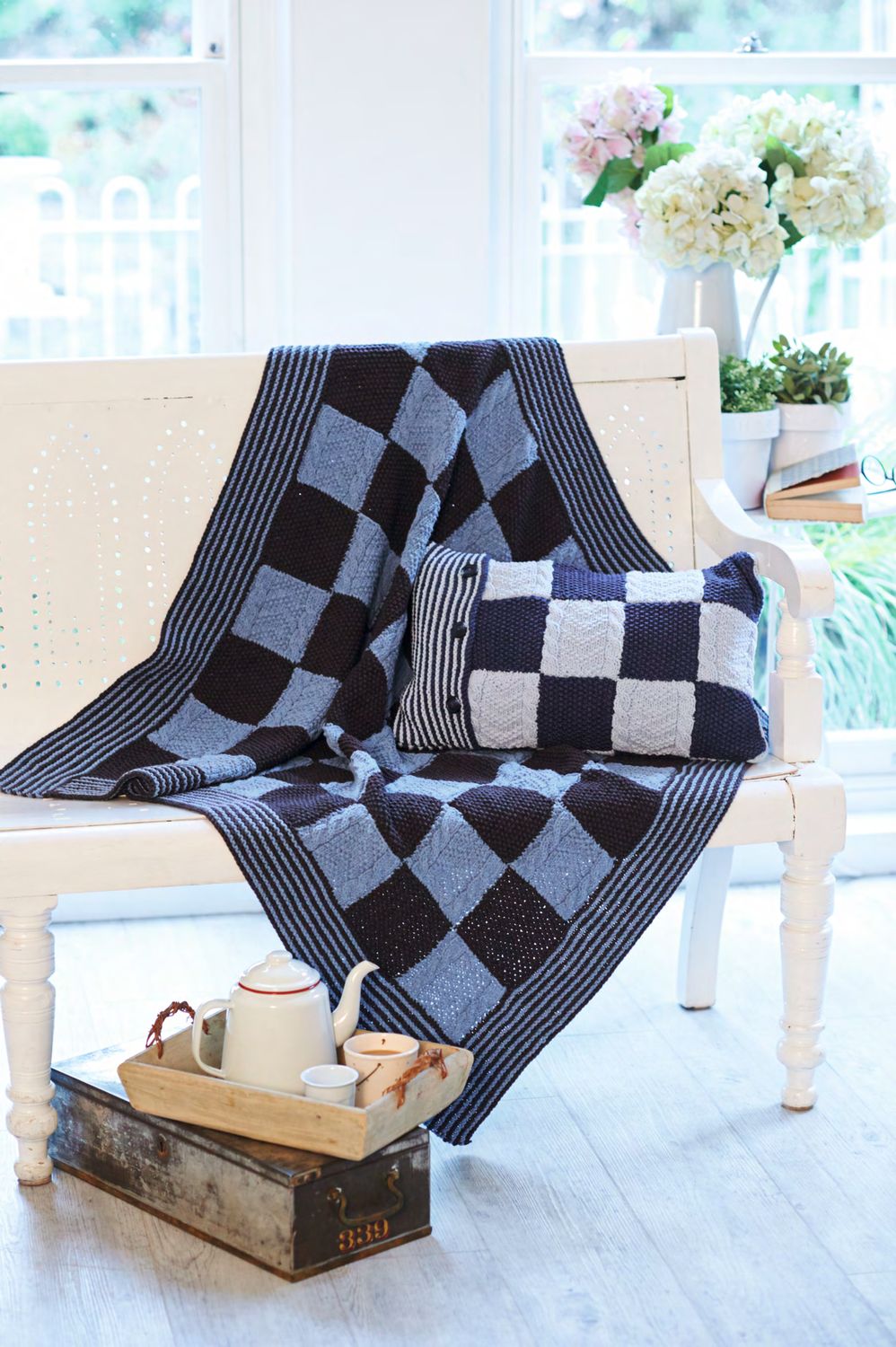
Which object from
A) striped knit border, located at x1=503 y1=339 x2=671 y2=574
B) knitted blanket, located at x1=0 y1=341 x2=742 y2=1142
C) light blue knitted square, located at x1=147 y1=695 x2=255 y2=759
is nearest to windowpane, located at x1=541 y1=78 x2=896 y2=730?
striped knit border, located at x1=503 y1=339 x2=671 y2=574

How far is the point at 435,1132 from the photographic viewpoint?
73.4 inches

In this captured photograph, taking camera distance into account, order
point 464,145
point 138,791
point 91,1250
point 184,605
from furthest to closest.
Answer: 1. point 464,145
2. point 184,605
3. point 138,791
4. point 91,1250

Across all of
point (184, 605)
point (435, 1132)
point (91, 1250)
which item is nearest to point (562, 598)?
point (184, 605)

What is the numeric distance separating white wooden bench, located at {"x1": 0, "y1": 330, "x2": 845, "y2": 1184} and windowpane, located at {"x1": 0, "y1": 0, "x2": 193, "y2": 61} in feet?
2.49

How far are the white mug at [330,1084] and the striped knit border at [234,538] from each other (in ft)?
1.93

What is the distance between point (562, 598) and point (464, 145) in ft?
3.07

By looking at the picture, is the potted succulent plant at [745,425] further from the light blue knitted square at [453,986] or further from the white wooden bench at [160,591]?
the light blue knitted square at [453,986]

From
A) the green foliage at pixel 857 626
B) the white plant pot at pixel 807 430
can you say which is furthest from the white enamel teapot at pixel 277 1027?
the green foliage at pixel 857 626

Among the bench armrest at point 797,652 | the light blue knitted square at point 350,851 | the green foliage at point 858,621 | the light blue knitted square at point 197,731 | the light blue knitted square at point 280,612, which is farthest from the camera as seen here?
the green foliage at point 858,621

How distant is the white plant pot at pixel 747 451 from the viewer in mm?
2410

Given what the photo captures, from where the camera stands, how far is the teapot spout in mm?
1783

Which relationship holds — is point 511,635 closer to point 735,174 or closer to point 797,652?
point 797,652

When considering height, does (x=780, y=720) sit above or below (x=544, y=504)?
below

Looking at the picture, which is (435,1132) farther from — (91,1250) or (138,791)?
(138,791)
